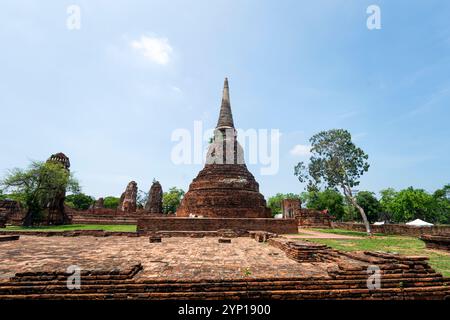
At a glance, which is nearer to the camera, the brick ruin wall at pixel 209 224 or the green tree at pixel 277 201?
the brick ruin wall at pixel 209 224

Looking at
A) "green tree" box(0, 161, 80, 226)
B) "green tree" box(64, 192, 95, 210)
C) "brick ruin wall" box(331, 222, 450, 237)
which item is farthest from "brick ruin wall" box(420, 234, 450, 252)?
"green tree" box(64, 192, 95, 210)

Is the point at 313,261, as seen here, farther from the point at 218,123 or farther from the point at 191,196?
the point at 218,123

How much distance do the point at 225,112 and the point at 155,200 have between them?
17.7 metres

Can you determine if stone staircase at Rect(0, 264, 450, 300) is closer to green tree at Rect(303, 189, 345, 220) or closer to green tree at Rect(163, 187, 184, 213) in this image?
green tree at Rect(303, 189, 345, 220)

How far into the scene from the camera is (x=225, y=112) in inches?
1013

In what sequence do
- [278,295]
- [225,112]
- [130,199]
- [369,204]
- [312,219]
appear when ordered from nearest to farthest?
[278,295] → [225,112] → [312,219] → [130,199] → [369,204]

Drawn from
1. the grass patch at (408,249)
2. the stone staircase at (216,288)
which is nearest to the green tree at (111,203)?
the grass patch at (408,249)

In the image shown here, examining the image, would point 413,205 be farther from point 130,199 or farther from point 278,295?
point 278,295

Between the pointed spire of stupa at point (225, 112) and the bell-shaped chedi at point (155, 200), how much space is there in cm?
1663

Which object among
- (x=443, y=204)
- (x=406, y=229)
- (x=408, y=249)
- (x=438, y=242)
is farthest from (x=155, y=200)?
(x=443, y=204)

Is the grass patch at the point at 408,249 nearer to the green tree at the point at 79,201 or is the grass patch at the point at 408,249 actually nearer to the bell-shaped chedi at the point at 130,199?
the bell-shaped chedi at the point at 130,199

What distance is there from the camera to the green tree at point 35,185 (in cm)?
2105

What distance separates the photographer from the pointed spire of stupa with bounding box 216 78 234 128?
82.3 feet

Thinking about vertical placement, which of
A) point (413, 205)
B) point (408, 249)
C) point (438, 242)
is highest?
point (413, 205)
